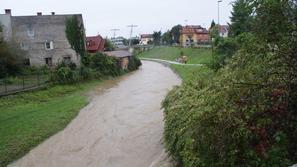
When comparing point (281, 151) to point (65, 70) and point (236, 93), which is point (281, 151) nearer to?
point (236, 93)

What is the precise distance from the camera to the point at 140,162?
1380 cm

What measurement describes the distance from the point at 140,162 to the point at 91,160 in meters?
2.20

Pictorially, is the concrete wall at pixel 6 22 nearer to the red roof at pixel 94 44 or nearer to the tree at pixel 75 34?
the tree at pixel 75 34

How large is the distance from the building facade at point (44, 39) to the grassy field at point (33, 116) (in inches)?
551

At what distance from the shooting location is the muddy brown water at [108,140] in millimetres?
14648

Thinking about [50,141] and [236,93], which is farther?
[50,141]

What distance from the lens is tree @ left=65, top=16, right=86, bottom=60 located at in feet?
148

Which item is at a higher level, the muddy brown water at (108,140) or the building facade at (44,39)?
the building facade at (44,39)

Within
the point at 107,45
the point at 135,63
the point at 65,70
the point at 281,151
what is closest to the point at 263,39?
the point at 281,151

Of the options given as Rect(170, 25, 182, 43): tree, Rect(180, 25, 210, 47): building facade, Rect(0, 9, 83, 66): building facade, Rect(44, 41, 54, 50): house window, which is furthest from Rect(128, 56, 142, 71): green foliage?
Rect(170, 25, 182, 43): tree

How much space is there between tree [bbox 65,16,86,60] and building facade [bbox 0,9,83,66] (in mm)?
1897

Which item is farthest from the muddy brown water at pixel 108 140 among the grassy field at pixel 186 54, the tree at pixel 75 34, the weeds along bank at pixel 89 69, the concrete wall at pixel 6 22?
the concrete wall at pixel 6 22

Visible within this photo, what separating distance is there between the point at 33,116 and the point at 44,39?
2714cm

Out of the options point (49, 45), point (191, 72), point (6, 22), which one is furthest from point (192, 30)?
point (191, 72)
